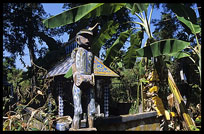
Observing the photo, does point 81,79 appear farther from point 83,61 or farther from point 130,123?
point 130,123

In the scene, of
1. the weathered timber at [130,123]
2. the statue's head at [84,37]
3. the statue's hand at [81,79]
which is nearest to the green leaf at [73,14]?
the statue's head at [84,37]

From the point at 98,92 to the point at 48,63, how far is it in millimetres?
2682

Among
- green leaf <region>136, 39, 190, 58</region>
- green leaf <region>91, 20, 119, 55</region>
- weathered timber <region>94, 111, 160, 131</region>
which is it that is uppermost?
green leaf <region>91, 20, 119, 55</region>

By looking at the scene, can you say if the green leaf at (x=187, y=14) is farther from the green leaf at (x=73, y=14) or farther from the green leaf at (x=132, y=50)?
the green leaf at (x=73, y=14)

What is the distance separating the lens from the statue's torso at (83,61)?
157 inches

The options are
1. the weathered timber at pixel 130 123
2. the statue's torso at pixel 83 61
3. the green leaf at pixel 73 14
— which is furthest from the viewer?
the green leaf at pixel 73 14

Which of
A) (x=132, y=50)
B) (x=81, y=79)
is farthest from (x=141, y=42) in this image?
(x=81, y=79)

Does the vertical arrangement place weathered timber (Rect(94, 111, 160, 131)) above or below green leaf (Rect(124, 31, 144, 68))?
below

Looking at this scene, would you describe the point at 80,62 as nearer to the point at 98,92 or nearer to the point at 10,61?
the point at 98,92

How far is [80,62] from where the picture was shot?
13.1 ft

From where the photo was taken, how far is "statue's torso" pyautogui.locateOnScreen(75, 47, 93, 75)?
13.0 ft

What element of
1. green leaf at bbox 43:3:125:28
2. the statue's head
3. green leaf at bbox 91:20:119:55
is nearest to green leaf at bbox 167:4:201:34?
green leaf at bbox 91:20:119:55

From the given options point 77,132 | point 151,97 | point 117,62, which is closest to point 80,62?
point 77,132

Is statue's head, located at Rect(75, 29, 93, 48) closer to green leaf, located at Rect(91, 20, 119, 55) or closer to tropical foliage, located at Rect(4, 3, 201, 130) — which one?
tropical foliage, located at Rect(4, 3, 201, 130)
